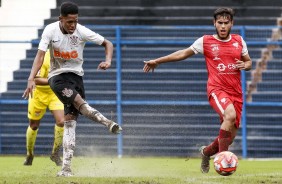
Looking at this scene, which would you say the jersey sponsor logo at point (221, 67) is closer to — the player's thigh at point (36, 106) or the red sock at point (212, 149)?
the red sock at point (212, 149)

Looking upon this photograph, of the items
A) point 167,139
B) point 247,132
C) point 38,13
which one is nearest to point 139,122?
point 167,139

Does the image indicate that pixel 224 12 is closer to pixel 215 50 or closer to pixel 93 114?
pixel 215 50

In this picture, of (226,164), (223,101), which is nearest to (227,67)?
(223,101)

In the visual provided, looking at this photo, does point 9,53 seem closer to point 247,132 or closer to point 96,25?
point 96,25

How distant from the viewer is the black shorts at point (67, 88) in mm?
12766

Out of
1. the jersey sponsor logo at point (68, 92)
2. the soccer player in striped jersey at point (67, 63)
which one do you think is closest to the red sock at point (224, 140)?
the soccer player in striped jersey at point (67, 63)

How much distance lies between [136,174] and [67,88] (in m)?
1.88

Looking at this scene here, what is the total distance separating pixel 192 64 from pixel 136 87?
1.23m

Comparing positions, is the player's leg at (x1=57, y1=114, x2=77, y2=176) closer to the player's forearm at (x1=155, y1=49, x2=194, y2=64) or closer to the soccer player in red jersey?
the soccer player in red jersey

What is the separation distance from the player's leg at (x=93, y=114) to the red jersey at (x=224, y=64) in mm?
1704

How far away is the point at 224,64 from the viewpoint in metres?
13.4

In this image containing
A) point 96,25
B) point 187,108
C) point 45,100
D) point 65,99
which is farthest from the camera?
point 96,25

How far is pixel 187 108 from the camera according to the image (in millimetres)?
21438

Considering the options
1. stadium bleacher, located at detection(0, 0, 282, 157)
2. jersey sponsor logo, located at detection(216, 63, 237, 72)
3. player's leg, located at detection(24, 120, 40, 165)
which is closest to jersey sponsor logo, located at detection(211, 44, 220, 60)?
jersey sponsor logo, located at detection(216, 63, 237, 72)
